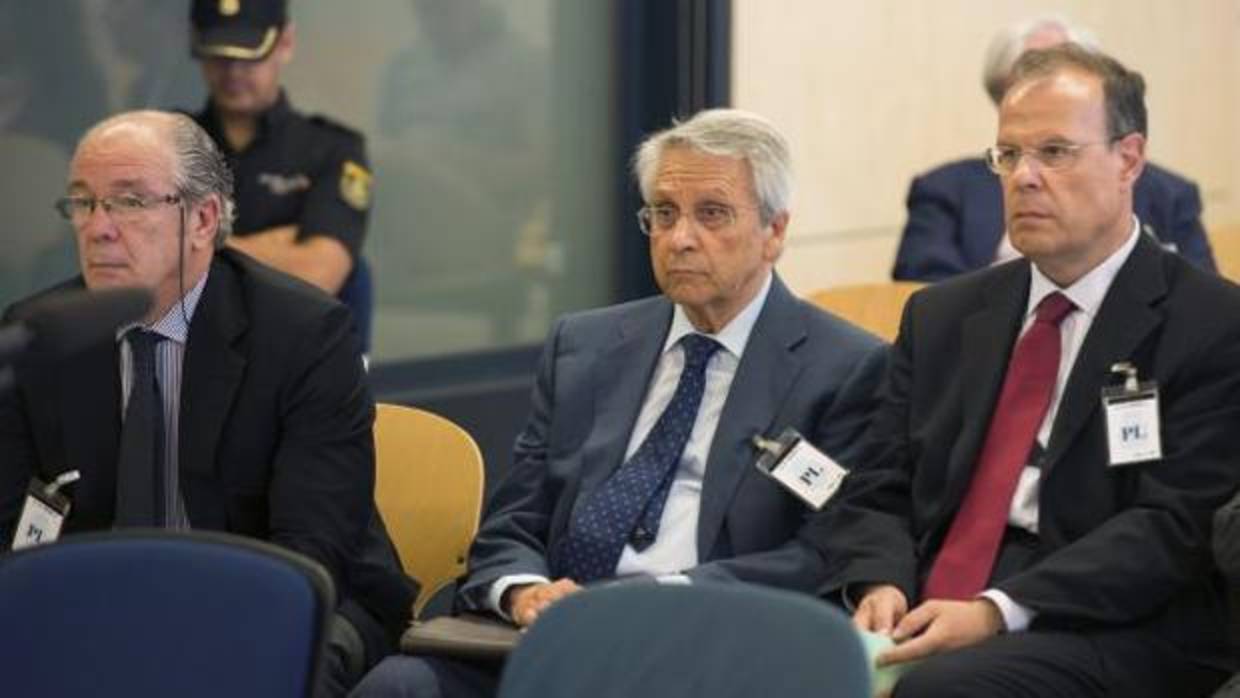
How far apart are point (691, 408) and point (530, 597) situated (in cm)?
48

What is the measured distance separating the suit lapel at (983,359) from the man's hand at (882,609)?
197mm

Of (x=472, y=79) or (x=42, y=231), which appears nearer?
(x=42, y=231)

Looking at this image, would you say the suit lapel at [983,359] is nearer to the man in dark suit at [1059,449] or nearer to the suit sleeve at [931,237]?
the man in dark suit at [1059,449]

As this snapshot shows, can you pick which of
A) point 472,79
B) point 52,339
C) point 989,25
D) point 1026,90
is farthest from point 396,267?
point 52,339

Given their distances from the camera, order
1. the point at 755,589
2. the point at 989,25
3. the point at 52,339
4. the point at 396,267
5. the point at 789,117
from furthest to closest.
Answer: the point at 989,25
the point at 789,117
the point at 396,267
the point at 755,589
the point at 52,339

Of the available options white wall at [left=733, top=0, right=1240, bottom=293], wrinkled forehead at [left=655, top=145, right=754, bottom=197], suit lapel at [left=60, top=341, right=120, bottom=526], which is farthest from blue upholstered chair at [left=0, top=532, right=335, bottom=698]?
white wall at [left=733, top=0, right=1240, bottom=293]

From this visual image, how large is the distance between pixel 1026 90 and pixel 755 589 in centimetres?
146

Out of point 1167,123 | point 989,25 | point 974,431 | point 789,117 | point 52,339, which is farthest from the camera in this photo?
point 1167,123

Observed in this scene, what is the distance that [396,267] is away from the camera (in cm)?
676


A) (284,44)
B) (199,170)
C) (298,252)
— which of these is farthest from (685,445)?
(284,44)

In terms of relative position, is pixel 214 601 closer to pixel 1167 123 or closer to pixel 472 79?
pixel 472 79

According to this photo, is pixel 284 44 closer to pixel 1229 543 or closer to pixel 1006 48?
pixel 1006 48

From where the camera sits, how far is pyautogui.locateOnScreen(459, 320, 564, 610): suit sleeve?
414cm

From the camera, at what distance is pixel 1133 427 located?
3.80 meters
